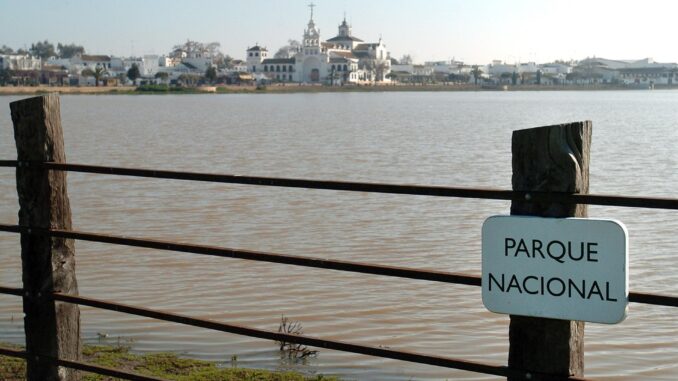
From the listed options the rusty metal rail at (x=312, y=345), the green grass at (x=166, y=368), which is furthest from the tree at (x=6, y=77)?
the rusty metal rail at (x=312, y=345)

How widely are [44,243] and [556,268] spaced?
2.53 metres

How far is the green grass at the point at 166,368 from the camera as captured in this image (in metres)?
6.75

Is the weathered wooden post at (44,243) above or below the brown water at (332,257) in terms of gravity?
above

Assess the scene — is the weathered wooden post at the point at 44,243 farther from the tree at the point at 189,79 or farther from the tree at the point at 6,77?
the tree at the point at 189,79

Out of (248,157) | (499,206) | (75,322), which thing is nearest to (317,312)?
(75,322)

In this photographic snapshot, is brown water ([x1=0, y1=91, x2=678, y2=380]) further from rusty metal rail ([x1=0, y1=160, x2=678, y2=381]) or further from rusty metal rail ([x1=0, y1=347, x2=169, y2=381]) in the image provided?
rusty metal rail ([x1=0, y1=160, x2=678, y2=381])

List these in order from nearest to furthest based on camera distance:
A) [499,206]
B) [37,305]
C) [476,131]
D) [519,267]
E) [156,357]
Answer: [519,267], [37,305], [156,357], [499,206], [476,131]

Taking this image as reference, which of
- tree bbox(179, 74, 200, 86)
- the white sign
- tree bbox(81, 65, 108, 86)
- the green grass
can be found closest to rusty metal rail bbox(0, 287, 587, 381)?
the white sign

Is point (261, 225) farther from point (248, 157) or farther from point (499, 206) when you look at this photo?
point (248, 157)

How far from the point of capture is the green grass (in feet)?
22.2

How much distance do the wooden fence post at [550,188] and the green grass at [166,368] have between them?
3.51 m

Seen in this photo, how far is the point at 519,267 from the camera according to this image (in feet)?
11.2

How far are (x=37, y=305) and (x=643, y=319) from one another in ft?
20.1

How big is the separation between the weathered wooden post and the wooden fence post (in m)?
2.29
